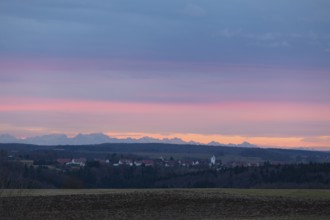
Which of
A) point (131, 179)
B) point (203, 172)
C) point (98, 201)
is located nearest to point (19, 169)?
point (98, 201)

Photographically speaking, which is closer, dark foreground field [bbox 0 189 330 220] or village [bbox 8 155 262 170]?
dark foreground field [bbox 0 189 330 220]

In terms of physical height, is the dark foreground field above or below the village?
below

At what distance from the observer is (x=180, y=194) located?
166 feet

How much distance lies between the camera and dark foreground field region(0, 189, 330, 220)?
94.4ft

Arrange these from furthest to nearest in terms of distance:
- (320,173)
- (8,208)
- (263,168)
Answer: (263,168) < (320,173) < (8,208)

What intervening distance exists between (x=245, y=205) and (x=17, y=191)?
1969 centimetres

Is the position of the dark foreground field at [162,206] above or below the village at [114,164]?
below

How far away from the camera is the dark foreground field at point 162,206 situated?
1132 inches

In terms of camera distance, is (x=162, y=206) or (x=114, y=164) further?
(x=114, y=164)

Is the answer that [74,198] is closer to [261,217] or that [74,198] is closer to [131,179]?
[261,217]

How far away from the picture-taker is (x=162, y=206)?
1601 inches

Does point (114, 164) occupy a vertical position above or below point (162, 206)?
above

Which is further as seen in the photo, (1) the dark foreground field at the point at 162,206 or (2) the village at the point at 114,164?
(2) the village at the point at 114,164

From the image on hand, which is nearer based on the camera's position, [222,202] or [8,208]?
[8,208]
